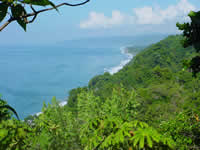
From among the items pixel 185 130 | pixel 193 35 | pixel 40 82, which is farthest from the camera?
pixel 40 82

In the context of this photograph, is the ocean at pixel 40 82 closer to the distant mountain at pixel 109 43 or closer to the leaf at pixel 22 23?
the leaf at pixel 22 23

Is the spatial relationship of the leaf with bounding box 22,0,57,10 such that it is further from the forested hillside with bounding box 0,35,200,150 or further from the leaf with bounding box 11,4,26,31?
the forested hillside with bounding box 0,35,200,150

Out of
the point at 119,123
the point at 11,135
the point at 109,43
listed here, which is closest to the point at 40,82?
the point at 119,123

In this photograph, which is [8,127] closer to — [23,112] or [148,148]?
[148,148]

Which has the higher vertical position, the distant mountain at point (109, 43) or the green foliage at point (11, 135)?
the green foliage at point (11, 135)

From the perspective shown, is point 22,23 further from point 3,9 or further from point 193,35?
point 193,35

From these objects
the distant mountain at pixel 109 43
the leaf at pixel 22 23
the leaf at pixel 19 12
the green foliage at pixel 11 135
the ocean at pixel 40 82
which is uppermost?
the leaf at pixel 19 12

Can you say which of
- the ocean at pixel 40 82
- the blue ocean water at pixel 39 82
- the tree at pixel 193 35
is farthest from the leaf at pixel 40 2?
the blue ocean water at pixel 39 82

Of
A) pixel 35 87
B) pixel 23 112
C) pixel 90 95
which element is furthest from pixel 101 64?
pixel 90 95

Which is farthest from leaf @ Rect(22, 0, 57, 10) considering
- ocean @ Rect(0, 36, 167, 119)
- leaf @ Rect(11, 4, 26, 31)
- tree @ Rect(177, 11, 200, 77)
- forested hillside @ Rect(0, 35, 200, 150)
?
ocean @ Rect(0, 36, 167, 119)
